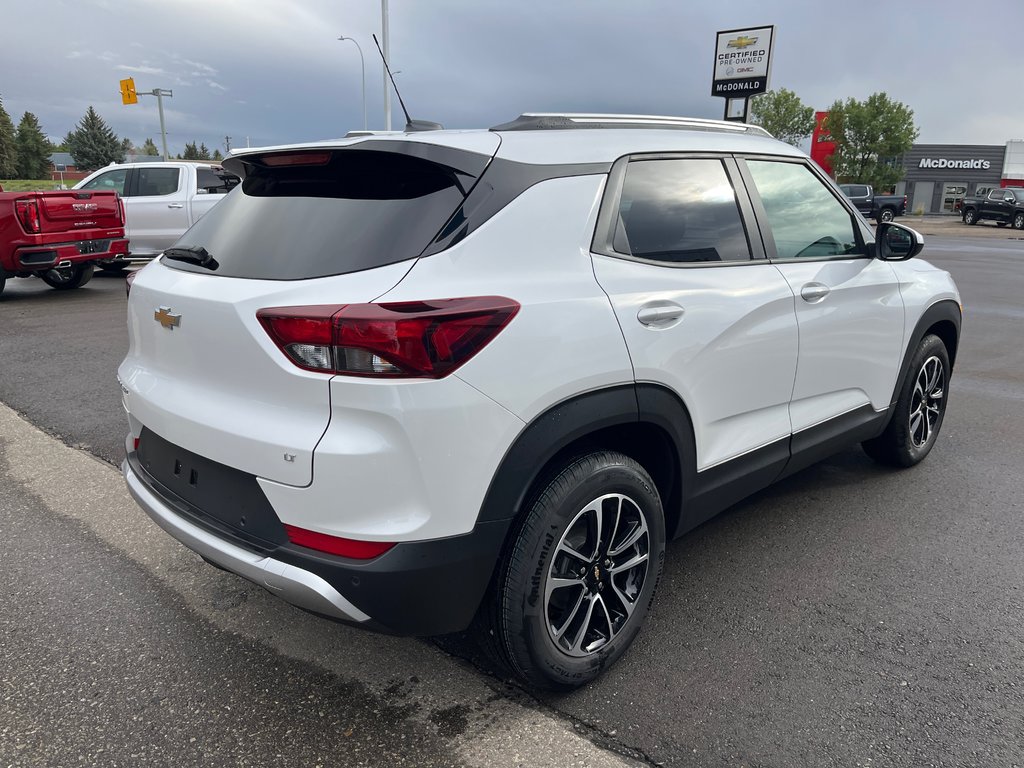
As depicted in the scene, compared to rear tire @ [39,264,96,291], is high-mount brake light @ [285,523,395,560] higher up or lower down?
higher up

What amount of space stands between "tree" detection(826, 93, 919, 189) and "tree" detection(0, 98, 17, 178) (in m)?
80.7

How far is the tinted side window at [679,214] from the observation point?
8.53 ft

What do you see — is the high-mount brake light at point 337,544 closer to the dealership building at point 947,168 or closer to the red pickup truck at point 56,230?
the red pickup truck at point 56,230

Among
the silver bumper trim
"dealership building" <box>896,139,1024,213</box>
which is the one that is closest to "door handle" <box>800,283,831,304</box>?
the silver bumper trim

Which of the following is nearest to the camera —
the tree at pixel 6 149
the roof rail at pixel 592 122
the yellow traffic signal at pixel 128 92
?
the roof rail at pixel 592 122

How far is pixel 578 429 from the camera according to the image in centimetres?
225

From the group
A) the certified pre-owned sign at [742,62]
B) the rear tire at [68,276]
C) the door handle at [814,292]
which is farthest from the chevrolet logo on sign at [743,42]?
the door handle at [814,292]

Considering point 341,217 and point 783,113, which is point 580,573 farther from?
point 783,113

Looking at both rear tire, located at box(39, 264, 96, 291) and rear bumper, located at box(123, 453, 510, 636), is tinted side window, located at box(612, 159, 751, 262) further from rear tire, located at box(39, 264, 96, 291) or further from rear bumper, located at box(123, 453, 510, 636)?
rear tire, located at box(39, 264, 96, 291)

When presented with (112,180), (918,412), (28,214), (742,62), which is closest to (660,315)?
(918,412)

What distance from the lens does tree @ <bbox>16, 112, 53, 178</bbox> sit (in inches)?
3501

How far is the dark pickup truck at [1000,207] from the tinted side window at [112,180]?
3707 centimetres

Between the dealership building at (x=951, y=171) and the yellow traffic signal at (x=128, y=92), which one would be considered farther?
the dealership building at (x=951, y=171)

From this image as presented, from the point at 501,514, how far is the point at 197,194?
12.6 meters
